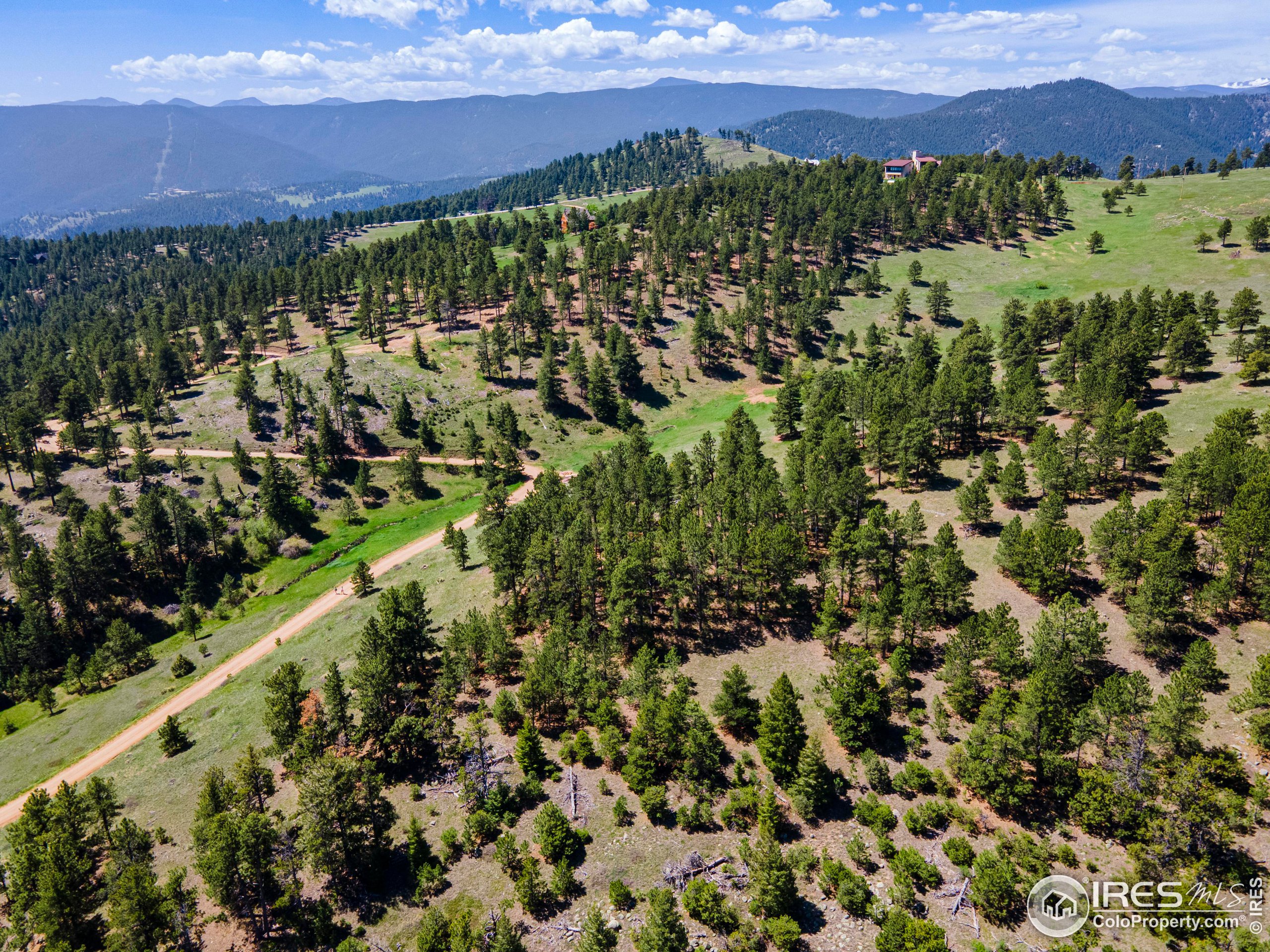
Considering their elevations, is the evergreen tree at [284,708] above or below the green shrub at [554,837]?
above

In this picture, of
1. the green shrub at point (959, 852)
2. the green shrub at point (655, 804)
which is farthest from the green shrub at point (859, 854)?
the green shrub at point (655, 804)

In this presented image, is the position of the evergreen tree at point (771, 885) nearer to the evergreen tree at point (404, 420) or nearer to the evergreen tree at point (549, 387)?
the evergreen tree at point (549, 387)

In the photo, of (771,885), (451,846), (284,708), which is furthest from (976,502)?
(284,708)

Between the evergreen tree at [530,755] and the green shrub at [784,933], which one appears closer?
the green shrub at [784,933]

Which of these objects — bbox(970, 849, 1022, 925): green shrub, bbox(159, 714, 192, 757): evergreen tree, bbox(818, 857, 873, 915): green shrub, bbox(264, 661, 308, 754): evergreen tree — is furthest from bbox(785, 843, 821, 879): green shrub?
bbox(159, 714, 192, 757): evergreen tree

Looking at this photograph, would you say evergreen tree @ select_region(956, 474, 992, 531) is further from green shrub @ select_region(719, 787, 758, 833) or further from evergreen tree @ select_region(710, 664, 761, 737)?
Result: green shrub @ select_region(719, 787, 758, 833)

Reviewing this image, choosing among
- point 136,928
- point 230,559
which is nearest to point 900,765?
point 136,928

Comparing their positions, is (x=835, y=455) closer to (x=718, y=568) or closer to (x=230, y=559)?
(x=718, y=568)

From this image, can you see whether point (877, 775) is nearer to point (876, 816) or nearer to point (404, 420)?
point (876, 816)

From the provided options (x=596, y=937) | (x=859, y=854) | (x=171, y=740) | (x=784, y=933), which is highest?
(x=596, y=937)
